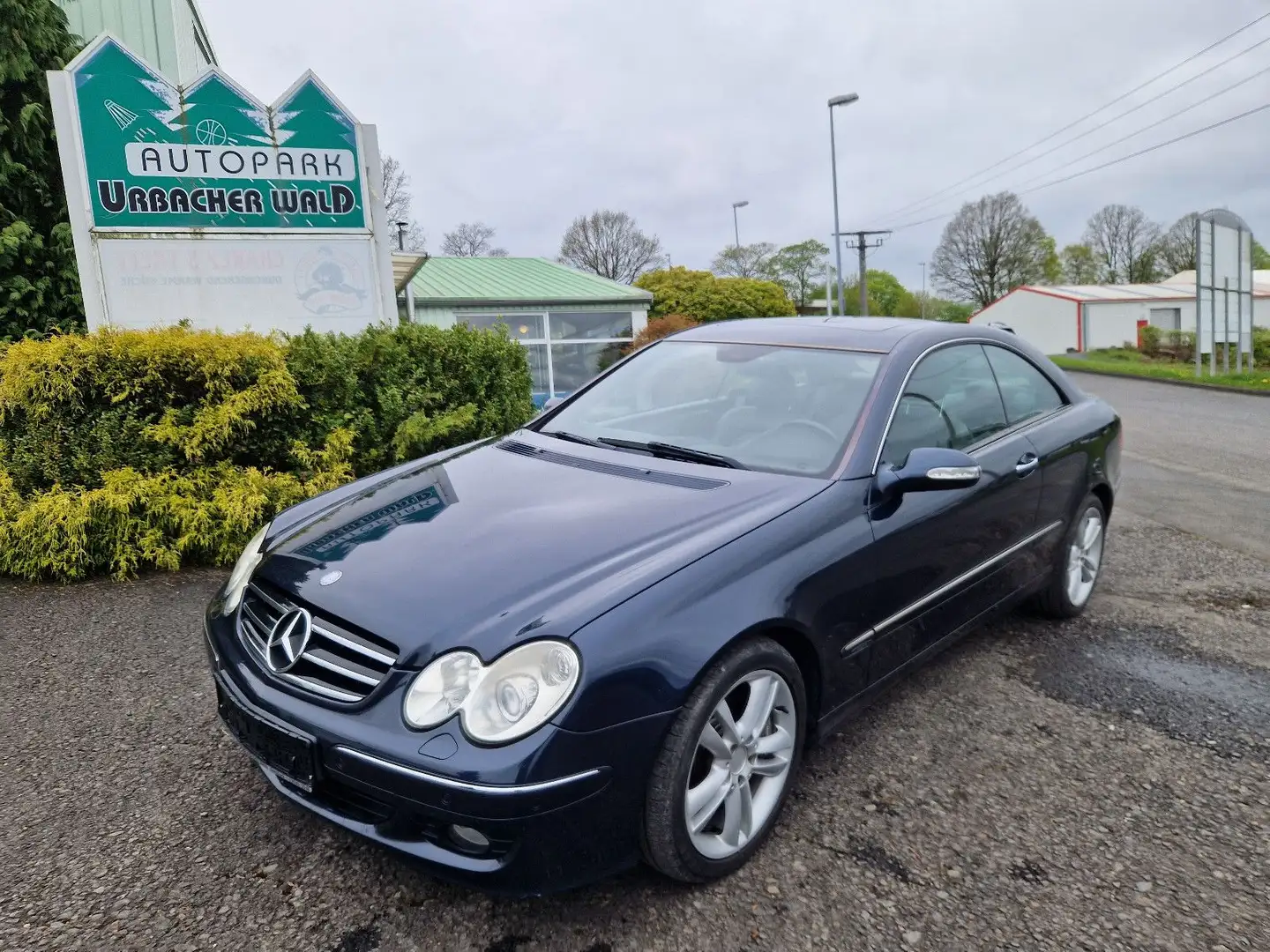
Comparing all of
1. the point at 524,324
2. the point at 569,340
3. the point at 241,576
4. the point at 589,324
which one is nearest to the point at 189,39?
the point at 524,324

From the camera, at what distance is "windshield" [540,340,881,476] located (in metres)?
3.04

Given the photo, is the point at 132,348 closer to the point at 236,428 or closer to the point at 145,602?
the point at 236,428

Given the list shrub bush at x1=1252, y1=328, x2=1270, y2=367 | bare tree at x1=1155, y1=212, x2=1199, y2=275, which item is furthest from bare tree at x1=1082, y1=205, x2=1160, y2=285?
shrub bush at x1=1252, y1=328, x2=1270, y2=367

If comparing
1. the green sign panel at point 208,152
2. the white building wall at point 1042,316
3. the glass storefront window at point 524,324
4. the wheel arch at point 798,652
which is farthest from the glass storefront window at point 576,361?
the white building wall at point 1042,316

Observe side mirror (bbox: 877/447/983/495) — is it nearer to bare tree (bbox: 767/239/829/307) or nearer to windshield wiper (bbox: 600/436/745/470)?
windshield wiper (bbox: 600/436/745/470)

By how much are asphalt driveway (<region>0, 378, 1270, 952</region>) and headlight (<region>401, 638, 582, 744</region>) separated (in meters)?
0.50

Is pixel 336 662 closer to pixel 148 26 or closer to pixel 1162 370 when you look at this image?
pixel 148 26

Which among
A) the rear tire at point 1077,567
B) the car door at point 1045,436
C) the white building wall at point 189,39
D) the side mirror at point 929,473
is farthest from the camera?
the white building wall at point 189,39

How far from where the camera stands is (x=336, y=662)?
7.09ft

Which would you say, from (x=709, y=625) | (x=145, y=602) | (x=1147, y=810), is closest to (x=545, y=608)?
(x=709, y=625)

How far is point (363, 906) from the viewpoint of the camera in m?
2.20

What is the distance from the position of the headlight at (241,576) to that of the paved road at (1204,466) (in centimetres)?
589

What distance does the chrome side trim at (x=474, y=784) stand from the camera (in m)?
1.85

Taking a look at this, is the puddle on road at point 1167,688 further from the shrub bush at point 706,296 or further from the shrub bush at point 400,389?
the shrub bush at point 706,296
